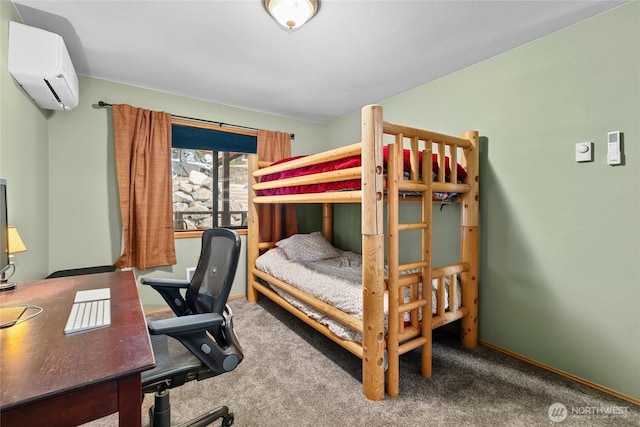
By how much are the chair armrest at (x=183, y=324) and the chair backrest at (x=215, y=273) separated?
5.8 inches

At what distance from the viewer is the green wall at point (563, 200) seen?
5.43 ft

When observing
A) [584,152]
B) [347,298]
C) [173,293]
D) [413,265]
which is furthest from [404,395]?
[584,152]

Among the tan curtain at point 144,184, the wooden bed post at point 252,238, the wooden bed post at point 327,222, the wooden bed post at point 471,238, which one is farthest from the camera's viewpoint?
the wooden bed post at point 327,222

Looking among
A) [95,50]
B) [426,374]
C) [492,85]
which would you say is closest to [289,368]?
[426,374]

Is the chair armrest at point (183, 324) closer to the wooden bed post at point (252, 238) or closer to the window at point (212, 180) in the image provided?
the wooden bed post at point (252, 238)

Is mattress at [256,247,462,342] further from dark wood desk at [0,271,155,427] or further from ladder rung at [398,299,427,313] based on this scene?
dark wood desk at [0,271,155,427]

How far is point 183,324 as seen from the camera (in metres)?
1.08

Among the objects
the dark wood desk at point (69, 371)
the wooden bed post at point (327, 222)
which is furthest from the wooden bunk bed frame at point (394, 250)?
the wooden bed post at point (327, 222)

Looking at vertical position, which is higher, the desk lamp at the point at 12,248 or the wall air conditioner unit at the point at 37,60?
the wall air conditioner unit at the point at 37,60

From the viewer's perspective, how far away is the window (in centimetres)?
333

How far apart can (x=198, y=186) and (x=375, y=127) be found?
2.63 m

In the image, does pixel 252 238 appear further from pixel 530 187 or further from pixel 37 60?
pixel 530 187

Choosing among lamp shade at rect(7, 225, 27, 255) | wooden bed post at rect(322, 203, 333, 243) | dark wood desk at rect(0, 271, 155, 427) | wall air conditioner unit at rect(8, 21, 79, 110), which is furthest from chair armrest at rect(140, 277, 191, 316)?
wooden bed post at rect(322, 203, 333, 243)

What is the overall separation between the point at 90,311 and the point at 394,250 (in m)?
1.48
